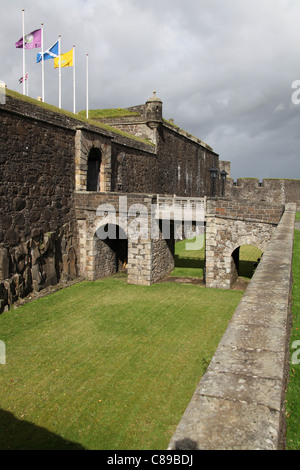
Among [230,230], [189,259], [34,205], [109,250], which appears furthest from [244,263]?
[34,205]

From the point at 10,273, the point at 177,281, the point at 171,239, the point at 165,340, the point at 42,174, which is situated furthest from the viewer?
the point at 171,239

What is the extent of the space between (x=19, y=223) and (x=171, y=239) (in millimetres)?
7921

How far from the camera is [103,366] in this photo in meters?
8.67

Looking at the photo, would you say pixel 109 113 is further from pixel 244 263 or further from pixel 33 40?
pixel 244 263

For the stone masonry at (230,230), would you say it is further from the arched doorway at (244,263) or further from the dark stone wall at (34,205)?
the dark stone wall at (34,205)

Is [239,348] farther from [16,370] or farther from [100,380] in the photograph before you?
[16,370]

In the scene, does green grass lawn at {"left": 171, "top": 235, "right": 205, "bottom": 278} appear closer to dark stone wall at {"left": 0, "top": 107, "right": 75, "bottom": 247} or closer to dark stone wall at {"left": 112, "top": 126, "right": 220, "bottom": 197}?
dark stone wall at {"left": 112, "top": 126, "right": 220, "bottom": 197}

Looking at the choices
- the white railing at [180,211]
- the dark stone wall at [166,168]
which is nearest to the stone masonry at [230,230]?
the white railing at [180,211]

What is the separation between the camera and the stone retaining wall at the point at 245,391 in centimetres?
210

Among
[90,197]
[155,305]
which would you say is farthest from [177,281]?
[90,197]

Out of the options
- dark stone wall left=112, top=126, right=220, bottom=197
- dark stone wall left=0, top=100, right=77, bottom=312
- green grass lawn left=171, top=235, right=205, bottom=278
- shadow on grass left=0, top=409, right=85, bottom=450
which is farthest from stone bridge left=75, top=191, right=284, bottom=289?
shadow on grass left=0, top=409, right=85, bottom=450

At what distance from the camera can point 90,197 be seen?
1617 cm

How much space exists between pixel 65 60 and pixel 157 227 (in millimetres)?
9602

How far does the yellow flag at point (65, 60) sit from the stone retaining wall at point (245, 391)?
56.7 ft
